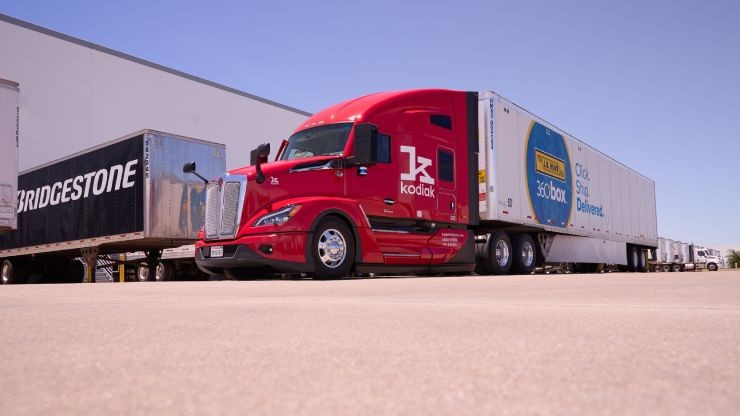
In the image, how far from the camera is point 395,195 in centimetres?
1009

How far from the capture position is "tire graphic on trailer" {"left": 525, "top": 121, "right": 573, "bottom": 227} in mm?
14211

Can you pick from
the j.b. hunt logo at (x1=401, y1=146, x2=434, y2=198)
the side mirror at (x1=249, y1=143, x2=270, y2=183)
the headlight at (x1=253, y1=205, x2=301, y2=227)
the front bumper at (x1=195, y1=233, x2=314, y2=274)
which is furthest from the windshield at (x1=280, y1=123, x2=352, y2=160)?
the front bumper at (x1=195, y1=233, x2=314, y2=274)

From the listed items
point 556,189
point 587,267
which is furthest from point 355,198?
point 587,267

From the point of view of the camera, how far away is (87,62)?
79.3 feet

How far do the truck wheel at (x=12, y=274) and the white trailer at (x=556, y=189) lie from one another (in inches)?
532

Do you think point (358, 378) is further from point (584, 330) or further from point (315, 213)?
point (315, 213)

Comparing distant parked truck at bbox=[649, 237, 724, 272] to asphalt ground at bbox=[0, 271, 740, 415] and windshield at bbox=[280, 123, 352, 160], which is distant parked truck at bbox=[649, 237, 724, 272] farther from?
asphalt ground at bbox=[0, 271, 740, 415]

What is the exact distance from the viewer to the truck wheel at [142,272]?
15.5 meters

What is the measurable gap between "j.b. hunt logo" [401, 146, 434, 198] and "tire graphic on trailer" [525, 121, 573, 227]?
4.05 meters

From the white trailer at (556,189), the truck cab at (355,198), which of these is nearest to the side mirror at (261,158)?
the truck cab at (355,198)

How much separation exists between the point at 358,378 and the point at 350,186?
26.4 feet

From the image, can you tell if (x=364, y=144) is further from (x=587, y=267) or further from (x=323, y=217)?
(x=587, y=267)

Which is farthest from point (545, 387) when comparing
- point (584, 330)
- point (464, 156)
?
point (464, 156)

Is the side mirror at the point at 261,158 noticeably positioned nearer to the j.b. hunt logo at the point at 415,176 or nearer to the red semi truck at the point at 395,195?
the red semi truck at the point at 395,195
